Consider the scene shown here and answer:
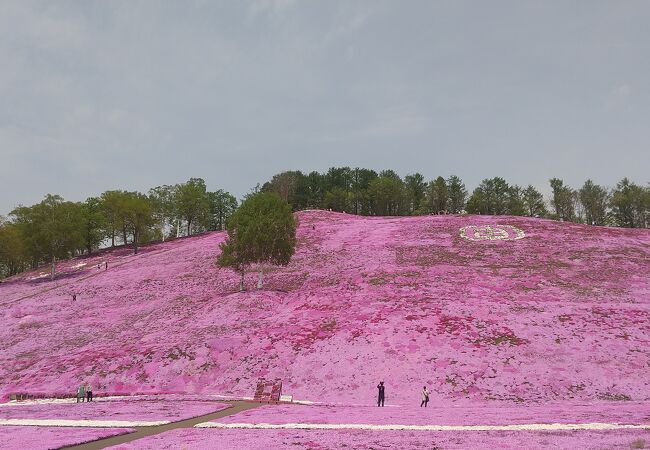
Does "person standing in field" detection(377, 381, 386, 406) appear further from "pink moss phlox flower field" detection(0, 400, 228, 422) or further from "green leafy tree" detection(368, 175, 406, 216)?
"green leafy tree" detection(368, 175, 406, 216)

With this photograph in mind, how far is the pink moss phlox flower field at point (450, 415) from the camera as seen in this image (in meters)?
20.5

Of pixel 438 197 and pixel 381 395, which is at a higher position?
pixel 438 197

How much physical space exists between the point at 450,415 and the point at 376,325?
50.9 ft

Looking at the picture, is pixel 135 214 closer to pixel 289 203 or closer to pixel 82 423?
pixel 289 203

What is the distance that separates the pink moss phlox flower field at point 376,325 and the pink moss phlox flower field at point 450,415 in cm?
329

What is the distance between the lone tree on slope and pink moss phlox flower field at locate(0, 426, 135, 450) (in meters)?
32.4

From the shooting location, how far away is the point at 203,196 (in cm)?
13038

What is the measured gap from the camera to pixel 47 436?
62.2 feet

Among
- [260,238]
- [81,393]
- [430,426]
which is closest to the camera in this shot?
[430,426]

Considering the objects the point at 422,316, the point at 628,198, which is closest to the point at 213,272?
the point at 422,316

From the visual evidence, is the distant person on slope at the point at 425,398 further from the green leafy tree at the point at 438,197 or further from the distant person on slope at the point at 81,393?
the green leafy tree at the point at 438,197

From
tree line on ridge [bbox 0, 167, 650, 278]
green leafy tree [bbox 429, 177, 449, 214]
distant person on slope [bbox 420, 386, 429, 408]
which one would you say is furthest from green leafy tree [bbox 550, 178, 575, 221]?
distant person on slope [bbox 420, 386, 429, 408]

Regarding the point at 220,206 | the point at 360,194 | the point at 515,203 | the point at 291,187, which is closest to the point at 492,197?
the point at 515,203

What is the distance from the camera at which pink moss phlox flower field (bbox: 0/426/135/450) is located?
56.3 feet
